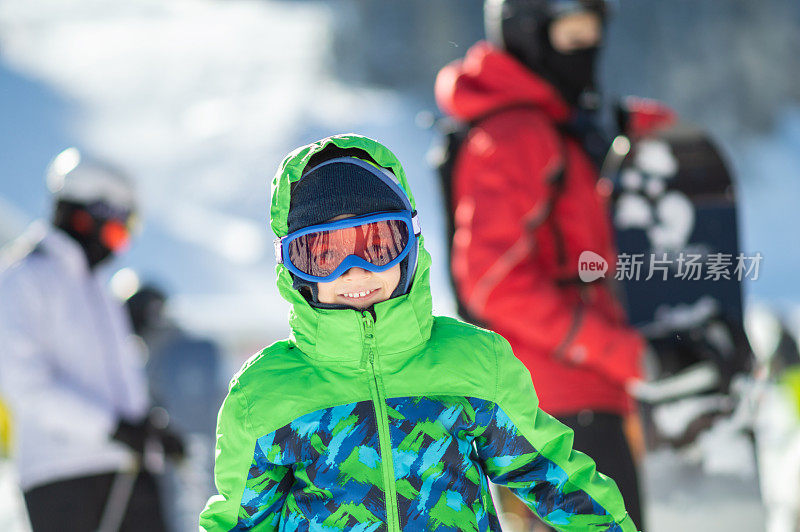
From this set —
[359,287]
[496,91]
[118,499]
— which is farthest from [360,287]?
[118,499]

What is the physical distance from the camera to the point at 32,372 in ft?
7.43

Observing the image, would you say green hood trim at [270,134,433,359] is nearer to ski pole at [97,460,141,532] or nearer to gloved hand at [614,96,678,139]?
gloved hand at [614,96,678,139]

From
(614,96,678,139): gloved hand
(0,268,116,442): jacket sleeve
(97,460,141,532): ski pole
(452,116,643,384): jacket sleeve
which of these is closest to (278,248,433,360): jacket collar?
(452,116,643,384): jacket sleeve

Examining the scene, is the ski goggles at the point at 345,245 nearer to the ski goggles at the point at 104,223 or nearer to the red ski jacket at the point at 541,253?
the red ski jacket at the point at 541,253

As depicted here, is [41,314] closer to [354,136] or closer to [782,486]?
[354,136]

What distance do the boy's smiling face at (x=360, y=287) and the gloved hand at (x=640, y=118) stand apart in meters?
1.13

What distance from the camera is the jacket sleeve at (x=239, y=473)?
1.12m

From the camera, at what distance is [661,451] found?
210cm

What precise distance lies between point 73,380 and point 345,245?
1.56 meters

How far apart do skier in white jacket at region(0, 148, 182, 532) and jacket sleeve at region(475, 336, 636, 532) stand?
153 cm

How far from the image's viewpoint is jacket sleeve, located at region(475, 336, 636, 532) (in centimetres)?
113

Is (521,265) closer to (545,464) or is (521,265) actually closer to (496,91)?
(496,91)

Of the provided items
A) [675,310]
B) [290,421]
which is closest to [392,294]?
[290,421]

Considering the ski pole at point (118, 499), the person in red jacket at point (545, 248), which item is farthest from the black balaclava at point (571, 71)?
the ski pole at point (118, 499)
